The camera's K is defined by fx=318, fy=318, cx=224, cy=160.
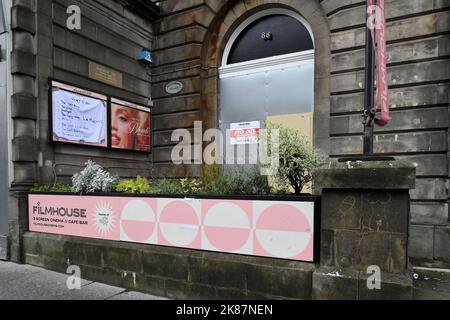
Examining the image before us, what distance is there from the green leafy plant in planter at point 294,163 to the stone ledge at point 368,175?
1.97 ft

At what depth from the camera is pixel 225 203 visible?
443 cm

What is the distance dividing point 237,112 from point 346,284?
746 cm

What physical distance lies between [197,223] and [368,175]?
2.38m

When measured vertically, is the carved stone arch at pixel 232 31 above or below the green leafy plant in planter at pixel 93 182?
above

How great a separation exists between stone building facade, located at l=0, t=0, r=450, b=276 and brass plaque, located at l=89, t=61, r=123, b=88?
0.15 meters

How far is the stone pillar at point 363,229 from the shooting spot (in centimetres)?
351

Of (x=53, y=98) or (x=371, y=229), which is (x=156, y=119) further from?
(x=371, y=229)

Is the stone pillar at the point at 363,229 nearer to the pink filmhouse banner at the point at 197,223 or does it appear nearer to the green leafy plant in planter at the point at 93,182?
the pink filmhouse banner at the point at 197,223

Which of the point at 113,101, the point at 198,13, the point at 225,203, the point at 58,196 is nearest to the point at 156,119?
the point at 113,101

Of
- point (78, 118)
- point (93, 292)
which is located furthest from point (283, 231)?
point (78, 118)

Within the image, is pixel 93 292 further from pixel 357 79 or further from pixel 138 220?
pixel 357 79

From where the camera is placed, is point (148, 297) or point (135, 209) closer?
point (148, 297)
